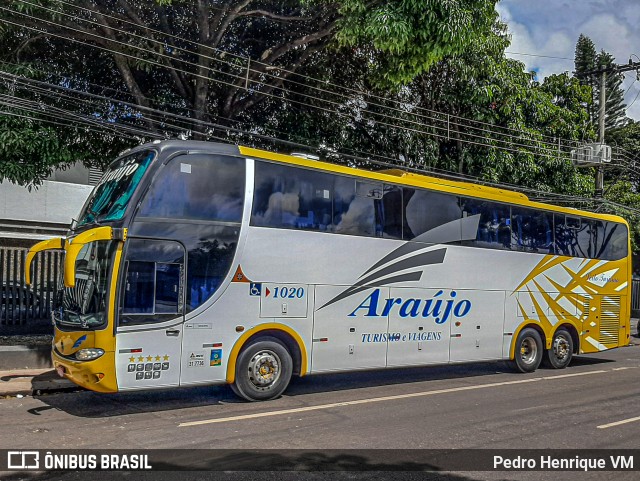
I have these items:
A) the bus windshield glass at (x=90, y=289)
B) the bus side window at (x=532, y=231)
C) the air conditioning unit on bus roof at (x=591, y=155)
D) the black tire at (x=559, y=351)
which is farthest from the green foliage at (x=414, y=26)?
the air conditioning unit on bus roof at (x=591, y=155)

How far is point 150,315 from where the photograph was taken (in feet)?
29.0

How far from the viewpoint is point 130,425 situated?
8.21 m

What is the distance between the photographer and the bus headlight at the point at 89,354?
8.41 m

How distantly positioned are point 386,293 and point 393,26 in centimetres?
540

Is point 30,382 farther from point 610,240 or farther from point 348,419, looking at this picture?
point 610,240

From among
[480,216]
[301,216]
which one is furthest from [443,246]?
[301,216]

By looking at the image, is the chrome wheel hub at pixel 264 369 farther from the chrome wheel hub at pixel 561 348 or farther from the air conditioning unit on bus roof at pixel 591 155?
the air conditioning unit on bus roof at pixel 591 155

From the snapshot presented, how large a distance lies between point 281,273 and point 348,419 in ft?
8.67

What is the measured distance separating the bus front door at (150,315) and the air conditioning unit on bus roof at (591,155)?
20100 mm

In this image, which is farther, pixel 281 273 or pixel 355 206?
pixel 355 206

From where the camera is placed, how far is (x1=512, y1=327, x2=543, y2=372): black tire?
1449 cm

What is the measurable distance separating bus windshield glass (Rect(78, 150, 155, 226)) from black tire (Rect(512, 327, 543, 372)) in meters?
9.51

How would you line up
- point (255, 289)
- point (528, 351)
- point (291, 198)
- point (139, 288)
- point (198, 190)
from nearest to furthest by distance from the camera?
point (139, 288), point (198, 190), point (255, 289), point (291, 198), point (528, 351)

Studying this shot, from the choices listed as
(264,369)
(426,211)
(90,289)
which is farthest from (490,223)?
(90,289)
